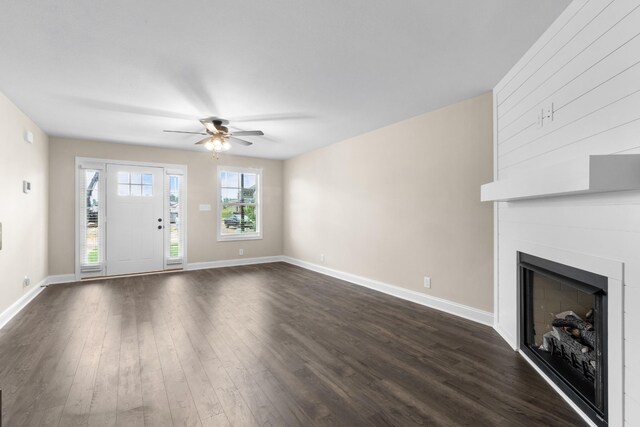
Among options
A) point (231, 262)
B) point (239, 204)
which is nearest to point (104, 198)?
point (239, 204)

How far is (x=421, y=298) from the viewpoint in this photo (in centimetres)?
391

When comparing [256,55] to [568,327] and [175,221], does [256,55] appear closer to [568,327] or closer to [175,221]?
[568,327]

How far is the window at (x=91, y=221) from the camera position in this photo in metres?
5.38

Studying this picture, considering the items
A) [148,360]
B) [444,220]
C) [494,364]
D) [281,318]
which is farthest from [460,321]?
[148,360]

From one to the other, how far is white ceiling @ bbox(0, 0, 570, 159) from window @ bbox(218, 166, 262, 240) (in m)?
2.82

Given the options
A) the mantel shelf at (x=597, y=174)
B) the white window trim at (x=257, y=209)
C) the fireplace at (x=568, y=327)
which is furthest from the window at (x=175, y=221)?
the mantel shelf at (x=597, y=174)

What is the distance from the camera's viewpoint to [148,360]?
8.08ft

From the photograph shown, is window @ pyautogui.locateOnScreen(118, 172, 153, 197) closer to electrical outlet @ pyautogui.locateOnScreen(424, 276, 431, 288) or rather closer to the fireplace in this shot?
electrical outlet @ pyautogui.locateOnScreen(424, 276, 431, 288)

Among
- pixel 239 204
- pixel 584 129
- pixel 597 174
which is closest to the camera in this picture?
pixel 597 174

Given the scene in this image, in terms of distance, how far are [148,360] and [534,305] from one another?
10.5 feet

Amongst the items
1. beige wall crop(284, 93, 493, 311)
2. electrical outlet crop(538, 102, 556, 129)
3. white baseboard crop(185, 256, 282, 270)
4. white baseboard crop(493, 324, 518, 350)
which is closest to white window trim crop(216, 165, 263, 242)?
white baseboard crop(185, 256, 282, 270)

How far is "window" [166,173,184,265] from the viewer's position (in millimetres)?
6180

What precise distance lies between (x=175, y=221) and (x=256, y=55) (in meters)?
4.73

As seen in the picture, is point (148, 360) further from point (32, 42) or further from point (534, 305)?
point (534, 305)
